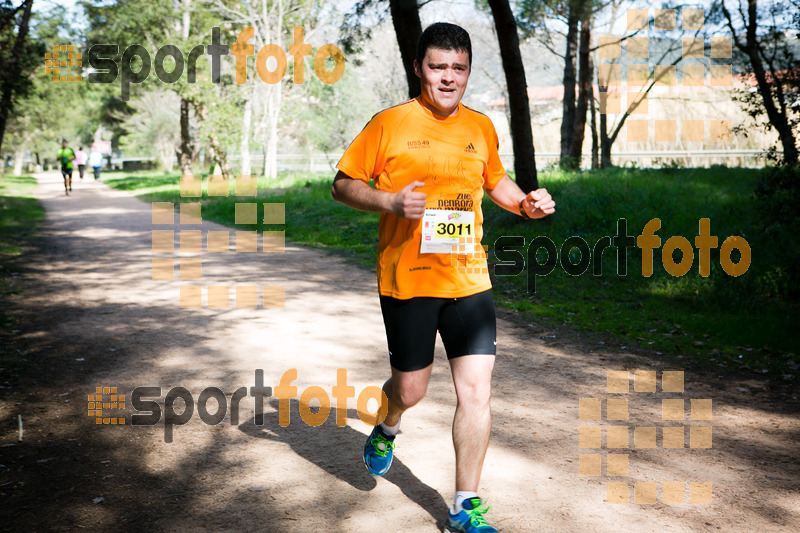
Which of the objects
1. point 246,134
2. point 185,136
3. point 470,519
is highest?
point 185,136

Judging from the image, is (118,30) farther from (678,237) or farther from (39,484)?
(39,484)

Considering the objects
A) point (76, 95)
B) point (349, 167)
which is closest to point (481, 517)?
point (349, 167)

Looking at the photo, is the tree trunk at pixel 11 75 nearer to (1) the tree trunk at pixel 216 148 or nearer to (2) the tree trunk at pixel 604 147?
(1) the tree trunk at pixel 216 148

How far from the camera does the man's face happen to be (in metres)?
3.35

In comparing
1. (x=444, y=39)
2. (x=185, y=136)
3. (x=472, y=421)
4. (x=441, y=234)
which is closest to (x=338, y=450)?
(x=472, y=421)

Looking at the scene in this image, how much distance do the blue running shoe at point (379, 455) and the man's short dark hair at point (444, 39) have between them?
78.4 inches

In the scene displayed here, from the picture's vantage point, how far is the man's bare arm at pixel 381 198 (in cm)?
306

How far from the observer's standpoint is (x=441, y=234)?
332cm

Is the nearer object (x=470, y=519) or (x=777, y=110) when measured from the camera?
(x=470, y=519)

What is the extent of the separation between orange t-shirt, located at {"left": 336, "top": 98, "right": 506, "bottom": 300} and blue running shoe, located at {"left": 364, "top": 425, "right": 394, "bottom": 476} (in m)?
0.92

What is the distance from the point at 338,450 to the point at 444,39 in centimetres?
254

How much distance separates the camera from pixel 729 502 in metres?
3.75

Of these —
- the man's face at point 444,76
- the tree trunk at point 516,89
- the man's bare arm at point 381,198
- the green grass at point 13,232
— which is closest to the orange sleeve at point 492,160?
the man's face at point 444,76

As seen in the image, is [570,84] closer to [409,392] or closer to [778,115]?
[778,115]
